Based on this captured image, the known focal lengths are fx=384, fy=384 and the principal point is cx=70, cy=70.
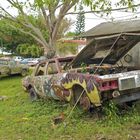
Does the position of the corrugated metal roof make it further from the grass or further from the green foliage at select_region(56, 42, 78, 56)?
the green foliage at select_region(56, 42, 78, 56)

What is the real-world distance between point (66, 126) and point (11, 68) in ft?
51.4

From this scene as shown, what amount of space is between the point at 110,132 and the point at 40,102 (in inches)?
176

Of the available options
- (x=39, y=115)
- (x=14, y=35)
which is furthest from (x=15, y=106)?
(x=14, y=35)

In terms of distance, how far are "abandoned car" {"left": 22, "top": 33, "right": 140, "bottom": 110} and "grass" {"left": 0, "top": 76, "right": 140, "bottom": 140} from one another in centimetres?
35

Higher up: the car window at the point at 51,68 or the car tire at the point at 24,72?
the car window at the point at 51,68

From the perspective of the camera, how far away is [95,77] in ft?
26.2

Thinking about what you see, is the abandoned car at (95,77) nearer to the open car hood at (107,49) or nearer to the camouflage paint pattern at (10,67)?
the open car hood at (107,49)

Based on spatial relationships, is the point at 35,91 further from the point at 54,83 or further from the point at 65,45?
the point at 65,45

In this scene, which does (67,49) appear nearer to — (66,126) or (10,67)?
(10,67)

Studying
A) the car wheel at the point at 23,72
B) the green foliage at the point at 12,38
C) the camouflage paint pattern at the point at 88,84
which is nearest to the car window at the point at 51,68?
the camouflage paint pattern at the point at 88,84

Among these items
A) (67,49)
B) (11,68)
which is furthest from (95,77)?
(67,49)

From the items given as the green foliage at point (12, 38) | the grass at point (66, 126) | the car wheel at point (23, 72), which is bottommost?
the grass at point (66, 126)

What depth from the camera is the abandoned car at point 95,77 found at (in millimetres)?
8039

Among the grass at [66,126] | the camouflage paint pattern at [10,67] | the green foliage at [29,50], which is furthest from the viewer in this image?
the green foliage at [29,50]
